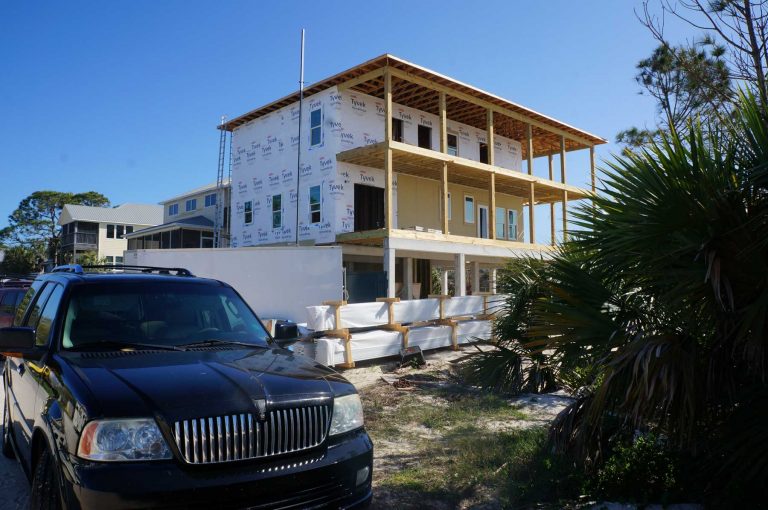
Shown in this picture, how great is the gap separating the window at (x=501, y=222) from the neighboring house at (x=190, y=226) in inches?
530

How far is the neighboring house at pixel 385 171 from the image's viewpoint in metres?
20.0

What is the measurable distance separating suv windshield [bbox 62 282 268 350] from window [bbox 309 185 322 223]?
55.1 feet

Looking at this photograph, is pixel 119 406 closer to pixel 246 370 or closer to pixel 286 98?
pixel 246 370

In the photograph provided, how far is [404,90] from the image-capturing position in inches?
845

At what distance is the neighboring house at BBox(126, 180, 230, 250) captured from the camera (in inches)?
1148

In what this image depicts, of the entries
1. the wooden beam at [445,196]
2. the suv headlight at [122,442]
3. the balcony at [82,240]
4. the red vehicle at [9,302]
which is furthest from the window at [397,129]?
the balcony at [82,240]

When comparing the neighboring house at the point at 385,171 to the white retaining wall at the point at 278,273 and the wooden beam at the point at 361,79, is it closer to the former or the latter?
the wooden beam at the point at 361,79

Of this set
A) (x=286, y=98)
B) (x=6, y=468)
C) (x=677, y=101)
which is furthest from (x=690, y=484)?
(x=286, y=98)

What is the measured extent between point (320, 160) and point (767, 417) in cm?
1905

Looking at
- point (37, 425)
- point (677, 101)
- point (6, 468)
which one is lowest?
point (6, 468)

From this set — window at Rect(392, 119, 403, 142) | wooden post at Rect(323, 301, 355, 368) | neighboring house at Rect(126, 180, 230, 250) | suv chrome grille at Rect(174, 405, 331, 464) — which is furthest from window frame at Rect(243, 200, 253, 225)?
suv chrome grille at Rect(174, 405, 331, 464)

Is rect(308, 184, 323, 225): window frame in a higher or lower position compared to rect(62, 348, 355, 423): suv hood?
higher

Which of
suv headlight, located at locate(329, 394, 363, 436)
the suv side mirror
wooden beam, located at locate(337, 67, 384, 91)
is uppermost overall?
wooden beam, located at locate(337, 67, 384, 91)

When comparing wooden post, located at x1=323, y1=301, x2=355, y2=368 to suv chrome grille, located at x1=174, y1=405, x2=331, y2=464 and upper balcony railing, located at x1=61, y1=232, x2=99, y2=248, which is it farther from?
upper balcony railing, located at x1=61, y1=232, x2=99, y2=248
